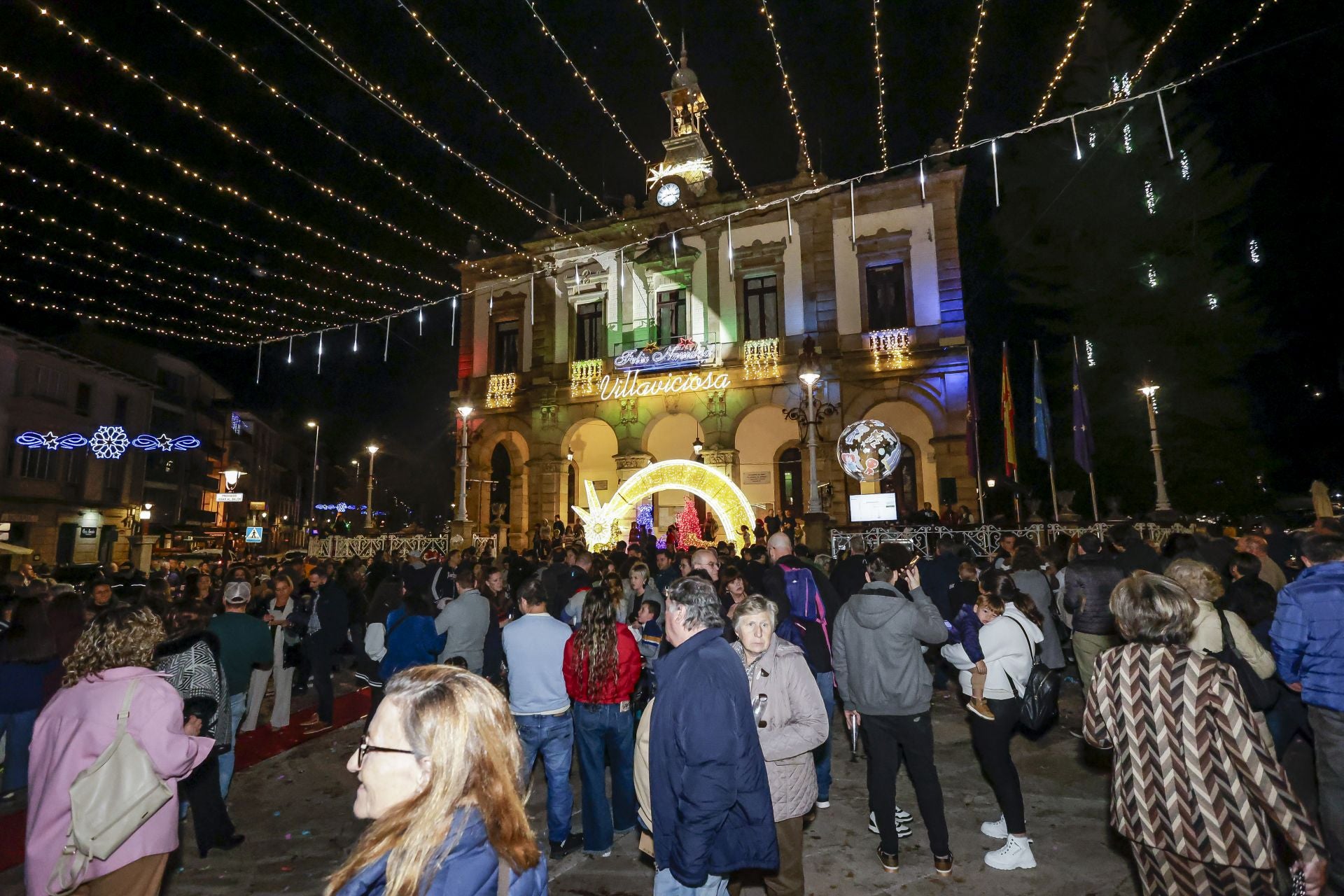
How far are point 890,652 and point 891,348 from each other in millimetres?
18674

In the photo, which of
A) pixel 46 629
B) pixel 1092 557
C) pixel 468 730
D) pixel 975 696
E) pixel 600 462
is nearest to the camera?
pixel 468 730

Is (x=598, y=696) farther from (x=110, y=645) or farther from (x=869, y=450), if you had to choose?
(x=869, y=450)

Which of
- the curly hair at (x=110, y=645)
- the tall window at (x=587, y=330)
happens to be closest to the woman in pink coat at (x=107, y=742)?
the curly hair at (x=110, y=645)

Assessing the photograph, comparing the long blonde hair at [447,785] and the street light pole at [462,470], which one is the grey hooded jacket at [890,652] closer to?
the long blonde hair at [447,785]

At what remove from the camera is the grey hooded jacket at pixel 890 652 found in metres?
4.43

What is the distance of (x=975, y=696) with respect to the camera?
4.55m

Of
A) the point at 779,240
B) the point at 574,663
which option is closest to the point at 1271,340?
the point at 779,240

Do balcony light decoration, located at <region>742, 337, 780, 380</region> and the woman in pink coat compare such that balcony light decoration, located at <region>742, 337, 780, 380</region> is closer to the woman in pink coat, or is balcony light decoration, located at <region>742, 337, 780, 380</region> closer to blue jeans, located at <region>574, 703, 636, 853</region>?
blue jeans, located at <region>574, 703, 636, 853</region>

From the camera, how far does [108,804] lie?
2.89 m

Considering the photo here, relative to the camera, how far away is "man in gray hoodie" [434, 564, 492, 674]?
620 centimetres

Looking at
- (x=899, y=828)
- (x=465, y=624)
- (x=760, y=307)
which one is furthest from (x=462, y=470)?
(x=899, y=828)

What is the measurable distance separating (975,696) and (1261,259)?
18.3 m

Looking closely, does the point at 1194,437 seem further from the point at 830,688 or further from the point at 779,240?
the point at 830,688

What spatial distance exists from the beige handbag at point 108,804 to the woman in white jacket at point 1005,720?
474 centimetres
